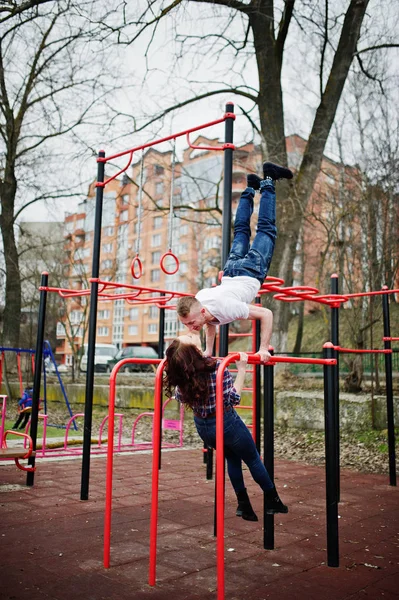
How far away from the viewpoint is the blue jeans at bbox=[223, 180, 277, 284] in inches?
160

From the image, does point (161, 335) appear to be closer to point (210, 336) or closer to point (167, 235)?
point (210, 336)

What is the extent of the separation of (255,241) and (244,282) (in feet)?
1.54

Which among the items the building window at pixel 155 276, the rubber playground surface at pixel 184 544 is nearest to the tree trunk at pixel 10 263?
the rubber playground surface at pixel 184 544

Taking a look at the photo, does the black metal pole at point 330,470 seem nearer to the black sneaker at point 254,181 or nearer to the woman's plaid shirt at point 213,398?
the woman's plaid shirt at point 213,398

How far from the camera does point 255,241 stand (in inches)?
167

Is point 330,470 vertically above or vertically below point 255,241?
below

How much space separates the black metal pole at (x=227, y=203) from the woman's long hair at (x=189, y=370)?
797 mm

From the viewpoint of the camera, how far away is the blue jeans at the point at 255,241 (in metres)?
4.05

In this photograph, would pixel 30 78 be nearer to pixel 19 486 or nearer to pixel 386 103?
pixel 386 103

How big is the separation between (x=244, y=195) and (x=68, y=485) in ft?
11.3

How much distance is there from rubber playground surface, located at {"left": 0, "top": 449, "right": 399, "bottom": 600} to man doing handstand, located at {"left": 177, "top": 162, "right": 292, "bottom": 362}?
1293mm

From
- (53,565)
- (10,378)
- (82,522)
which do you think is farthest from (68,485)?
(10,378)

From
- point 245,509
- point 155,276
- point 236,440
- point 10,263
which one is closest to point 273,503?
point 245,509

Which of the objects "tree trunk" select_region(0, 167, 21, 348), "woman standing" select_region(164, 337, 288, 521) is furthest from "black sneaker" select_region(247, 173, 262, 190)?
"tree trunk" select_region(0, 167, 21, 348)
